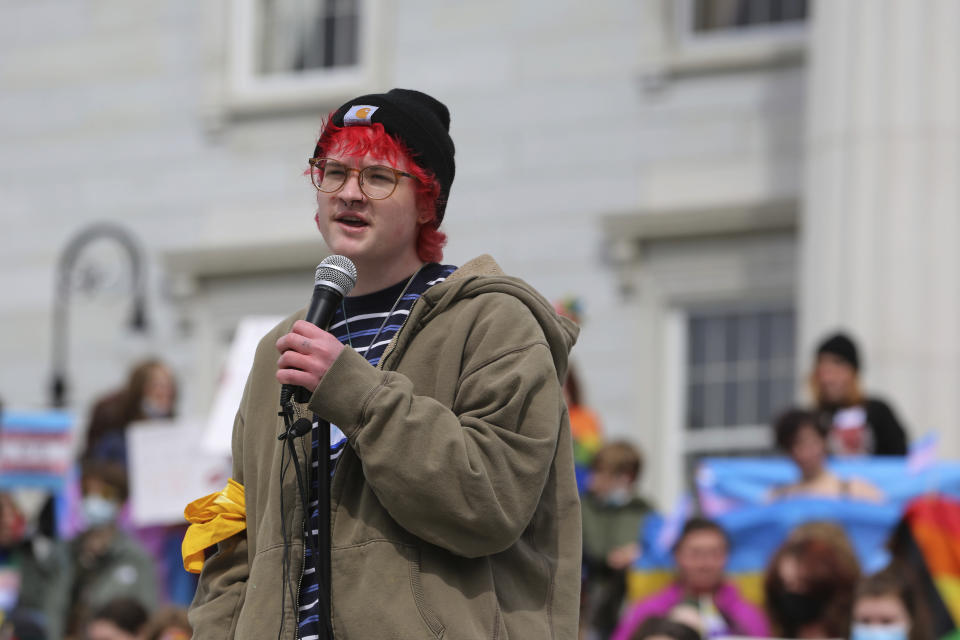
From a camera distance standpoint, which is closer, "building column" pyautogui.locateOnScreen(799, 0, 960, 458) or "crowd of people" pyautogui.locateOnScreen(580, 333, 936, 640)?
"crowd of people" pyautogui.locateOnScreen(580, 333, 936, 640)

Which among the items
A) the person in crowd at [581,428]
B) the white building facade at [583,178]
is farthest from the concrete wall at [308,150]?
the person in crowd at [581,428]

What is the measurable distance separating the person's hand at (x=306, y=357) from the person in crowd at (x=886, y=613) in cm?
425

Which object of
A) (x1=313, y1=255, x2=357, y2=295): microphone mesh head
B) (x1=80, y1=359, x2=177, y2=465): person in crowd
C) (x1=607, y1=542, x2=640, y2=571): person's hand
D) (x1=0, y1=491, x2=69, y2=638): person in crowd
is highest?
(x1=313, y1=255, x2=357, y2=295): microphone mesh head

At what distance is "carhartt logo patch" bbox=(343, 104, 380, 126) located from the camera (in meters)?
3.78

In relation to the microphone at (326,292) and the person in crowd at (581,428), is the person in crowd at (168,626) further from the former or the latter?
the microphone at (326,292)

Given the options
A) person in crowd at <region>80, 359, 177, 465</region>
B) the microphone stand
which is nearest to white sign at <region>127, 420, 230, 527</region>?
person in crowd at <region>80, 359, 177, 465</region>

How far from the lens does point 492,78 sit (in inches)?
579

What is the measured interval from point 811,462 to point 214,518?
478 centimetres

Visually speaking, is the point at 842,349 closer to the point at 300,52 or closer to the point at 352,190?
the point at 352,190

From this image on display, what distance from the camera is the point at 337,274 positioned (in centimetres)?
358

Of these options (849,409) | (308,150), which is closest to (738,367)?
(308,150)

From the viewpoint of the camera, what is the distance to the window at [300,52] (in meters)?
15.5

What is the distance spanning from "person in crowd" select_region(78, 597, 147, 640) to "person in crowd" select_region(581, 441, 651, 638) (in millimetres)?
2070

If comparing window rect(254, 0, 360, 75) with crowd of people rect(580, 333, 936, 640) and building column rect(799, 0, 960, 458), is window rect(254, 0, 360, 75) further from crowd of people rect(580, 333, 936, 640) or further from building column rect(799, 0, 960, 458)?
crowd of people rect(580, 333, 936, 640)
